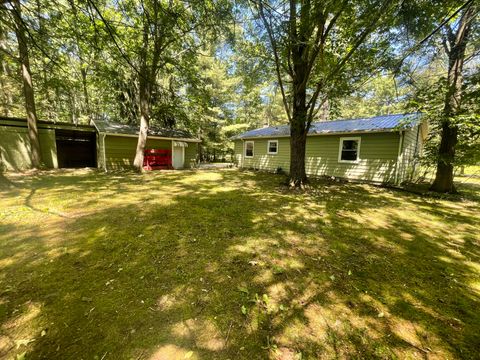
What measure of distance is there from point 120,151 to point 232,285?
496 inches

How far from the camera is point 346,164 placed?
410 inches

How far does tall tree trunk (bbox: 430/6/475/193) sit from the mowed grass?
375cm

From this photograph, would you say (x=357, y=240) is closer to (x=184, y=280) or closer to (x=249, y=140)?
(x=184, y=280)

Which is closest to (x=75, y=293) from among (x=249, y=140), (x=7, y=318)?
(x=7, y=318)

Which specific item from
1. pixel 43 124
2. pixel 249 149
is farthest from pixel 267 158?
pixel 43 124

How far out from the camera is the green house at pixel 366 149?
29.0 ft

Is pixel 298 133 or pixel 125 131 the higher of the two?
pixel 125 131

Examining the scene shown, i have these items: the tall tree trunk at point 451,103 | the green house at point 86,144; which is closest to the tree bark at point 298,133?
the tall tree trunk at point 451,103

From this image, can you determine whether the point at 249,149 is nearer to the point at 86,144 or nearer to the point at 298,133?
the point at 298,133

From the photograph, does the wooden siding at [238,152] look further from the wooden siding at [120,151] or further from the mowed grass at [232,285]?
the mowed grass at [232,285]

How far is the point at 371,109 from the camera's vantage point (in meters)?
29.9

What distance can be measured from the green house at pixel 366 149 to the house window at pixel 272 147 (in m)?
0.13

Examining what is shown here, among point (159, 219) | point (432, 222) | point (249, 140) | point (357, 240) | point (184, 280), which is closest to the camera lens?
point (184, 280)

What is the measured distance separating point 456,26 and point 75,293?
1229 cm
